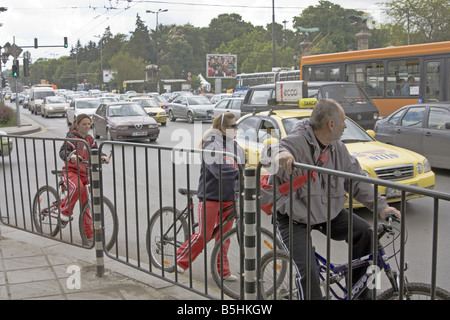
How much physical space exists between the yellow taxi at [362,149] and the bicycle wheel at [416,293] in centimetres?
407

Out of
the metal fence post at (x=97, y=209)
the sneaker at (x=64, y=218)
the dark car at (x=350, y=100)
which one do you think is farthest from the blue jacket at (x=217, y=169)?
the dark car at (x=350, y=100)

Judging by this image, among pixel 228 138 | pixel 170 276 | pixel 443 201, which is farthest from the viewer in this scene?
pixel 228 138

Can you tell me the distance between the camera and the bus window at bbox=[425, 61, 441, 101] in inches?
663

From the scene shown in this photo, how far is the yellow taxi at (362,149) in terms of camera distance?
7766 millimetres

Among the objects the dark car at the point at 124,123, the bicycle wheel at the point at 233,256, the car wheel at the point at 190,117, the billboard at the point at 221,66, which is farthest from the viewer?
the billboard at the point at 221,66

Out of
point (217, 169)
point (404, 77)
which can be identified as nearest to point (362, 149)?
point (217, 169)

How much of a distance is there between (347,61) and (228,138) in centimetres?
1635

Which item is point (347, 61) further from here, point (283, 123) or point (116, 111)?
point (283, 123)

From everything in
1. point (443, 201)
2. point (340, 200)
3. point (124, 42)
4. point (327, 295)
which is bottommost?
point (327, 295)

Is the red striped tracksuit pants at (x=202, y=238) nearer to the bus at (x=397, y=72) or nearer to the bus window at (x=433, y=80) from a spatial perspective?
the bus at (x=397, y=72)

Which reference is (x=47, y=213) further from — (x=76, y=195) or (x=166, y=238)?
(x=166, y=238)

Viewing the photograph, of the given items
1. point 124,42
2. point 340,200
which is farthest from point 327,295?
point 124,42

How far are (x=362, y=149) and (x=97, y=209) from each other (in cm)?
479

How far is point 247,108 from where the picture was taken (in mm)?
16359
